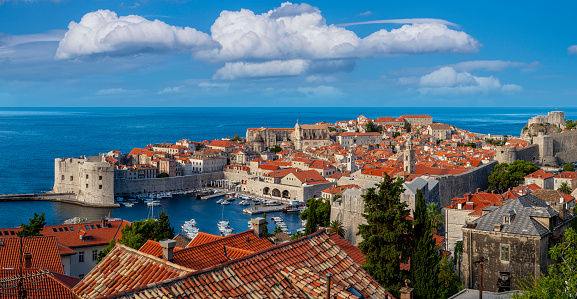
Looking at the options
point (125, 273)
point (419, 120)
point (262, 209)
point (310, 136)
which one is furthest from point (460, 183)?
point (419, 120)

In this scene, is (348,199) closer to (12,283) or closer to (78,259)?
(78,259)

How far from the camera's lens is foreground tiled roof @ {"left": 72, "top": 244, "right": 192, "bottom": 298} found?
4.41 meters

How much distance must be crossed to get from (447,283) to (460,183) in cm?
1534

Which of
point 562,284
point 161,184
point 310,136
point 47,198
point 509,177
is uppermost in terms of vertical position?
point 310,136

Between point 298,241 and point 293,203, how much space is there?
33.6m

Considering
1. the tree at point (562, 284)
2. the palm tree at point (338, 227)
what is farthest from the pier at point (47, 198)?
the tree at point (562, 284)

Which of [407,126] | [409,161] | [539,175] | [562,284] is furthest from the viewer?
[407,126]

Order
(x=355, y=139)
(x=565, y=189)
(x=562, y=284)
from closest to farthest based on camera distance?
(x=562, y=284) < (x=565, y=189) < (x=355, y=139)

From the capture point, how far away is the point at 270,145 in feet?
234

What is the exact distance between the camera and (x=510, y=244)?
438 inches

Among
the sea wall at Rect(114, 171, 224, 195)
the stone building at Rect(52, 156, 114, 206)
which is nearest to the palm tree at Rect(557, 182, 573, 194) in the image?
the stone building at Rect(52, 156, 114, 206)

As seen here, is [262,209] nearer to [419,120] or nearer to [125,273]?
[125,273]

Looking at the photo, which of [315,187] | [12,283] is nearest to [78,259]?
[12,283]

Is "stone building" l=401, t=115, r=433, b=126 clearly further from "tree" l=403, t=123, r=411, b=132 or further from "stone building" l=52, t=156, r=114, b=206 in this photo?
"stone building" l=52, t=156, r=114, b=206
